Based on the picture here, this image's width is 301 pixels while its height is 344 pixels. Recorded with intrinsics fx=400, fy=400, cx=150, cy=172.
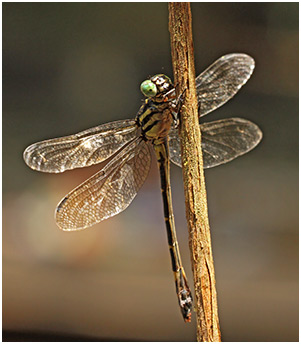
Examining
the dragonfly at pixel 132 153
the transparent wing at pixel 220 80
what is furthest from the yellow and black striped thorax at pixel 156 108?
the transparent wing at pixel 220 80

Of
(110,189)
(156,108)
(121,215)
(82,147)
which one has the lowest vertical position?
(121,215)

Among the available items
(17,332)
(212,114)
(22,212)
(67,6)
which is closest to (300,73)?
(212,114)

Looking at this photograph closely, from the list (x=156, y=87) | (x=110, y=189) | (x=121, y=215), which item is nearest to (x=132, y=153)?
(x=110, y=189)

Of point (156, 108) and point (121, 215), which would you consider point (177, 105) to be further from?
point (121, 215)

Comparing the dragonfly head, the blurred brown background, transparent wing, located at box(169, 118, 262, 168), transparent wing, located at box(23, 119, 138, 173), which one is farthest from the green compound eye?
the blurred brown background

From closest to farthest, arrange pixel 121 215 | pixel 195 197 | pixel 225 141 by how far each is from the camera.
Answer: pixel 195 197 < pixel 225 141 < pixel 121 215

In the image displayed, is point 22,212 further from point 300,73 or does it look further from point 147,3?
point 300,73
